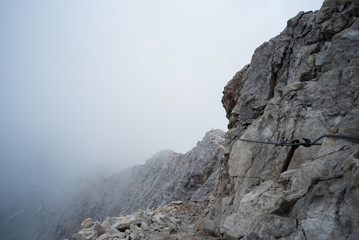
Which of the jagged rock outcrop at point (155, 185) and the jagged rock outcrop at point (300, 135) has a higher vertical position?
the jagged rock outcrop at point (300, 135)

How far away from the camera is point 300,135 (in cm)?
695

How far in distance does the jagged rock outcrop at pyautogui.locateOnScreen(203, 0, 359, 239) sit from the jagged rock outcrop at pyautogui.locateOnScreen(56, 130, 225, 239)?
421 centimetres

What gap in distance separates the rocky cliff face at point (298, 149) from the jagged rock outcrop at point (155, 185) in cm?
422

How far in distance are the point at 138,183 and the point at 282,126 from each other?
47.7 metres

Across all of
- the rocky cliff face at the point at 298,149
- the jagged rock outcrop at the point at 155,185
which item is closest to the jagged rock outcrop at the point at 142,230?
the rocky cliff face at the point at 298,149

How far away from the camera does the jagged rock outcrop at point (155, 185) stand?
26947 millimetres

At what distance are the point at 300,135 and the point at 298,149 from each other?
1.74ft

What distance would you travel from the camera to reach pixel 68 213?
6581 centimetres

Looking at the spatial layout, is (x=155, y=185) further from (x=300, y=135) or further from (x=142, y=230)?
(x=300, y=135)

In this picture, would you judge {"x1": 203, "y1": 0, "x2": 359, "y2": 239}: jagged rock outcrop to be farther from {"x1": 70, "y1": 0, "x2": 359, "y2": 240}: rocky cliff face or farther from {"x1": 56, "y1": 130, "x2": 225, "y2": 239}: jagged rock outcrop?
{"x1": 56, "y1": 130, "x2": 225, "y2": 239}: jagged rock outcrop

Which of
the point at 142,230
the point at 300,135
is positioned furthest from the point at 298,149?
the point at 142,230

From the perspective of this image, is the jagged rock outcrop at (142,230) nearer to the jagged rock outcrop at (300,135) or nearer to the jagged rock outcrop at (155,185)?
the jagged rock outcrop at (300,135)

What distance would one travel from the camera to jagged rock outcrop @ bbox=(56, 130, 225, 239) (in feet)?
88.4

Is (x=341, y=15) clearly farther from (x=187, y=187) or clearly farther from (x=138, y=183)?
(x=138, y=183)
